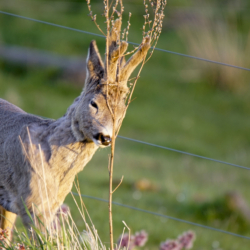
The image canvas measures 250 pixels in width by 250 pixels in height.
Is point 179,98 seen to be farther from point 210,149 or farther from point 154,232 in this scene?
point 154,232

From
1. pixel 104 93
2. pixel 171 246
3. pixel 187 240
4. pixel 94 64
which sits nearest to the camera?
pixel 104 93

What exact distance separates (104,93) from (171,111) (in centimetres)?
1040

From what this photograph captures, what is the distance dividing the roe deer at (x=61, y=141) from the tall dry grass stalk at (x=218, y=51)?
1103 centimetres

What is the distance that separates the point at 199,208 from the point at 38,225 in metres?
4.53

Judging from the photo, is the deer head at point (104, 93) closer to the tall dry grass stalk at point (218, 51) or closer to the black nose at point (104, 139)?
the black nose at point (104, 139)

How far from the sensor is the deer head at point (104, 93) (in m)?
3.17

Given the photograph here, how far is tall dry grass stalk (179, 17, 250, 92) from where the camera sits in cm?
1394

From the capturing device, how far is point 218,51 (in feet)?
45.9

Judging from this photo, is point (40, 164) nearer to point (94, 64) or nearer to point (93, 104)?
point (93, 104)

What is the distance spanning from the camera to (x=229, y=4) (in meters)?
19.0

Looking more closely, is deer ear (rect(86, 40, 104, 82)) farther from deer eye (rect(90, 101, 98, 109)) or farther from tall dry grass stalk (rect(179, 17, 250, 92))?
tall dry grass stalk (rect(179, 17, 250, 92))

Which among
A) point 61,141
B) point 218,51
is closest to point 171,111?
point 218,51

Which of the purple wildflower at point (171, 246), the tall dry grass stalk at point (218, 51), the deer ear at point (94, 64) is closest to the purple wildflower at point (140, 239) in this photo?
the purple wildflower at point (171, 246)

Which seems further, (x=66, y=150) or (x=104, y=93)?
(x=66, y=150)
